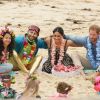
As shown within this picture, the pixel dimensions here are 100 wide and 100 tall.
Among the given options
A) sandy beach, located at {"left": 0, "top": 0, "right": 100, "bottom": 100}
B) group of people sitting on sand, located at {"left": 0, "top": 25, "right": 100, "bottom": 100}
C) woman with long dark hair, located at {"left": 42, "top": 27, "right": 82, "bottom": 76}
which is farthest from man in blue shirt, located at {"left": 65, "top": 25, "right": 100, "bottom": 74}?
sandy beach, located at {"left": 0, "top": 0, "right": 100, "bottom": 100}

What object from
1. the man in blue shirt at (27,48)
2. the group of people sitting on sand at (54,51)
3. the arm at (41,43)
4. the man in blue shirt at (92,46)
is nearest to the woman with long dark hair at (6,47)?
the group of people sitting on sand at (54,51)

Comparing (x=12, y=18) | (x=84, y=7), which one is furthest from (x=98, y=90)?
(x=84, y=7)

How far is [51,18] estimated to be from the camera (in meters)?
15.2

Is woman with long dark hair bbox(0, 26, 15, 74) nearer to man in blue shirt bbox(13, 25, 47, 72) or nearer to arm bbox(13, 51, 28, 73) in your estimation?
arm bbox(13, 51, 28, 73)

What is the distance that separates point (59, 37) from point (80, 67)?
61 centimetres

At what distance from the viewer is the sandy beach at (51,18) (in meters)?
8.78

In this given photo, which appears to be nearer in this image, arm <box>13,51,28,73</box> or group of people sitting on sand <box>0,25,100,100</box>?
arm <box>13,51,28,73</box>

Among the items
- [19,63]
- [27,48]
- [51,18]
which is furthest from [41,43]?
[51,18]

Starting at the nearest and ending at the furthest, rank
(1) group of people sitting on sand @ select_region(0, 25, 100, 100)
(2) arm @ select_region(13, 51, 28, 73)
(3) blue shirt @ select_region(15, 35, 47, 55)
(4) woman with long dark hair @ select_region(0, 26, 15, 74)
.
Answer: (4) woman with long dark hair @ select_region(0, 26, 15, 74), (2) arm @ select_region(13, 51, 28, 73), (1) group of people sitting on sand @ select_region(0, 25, 100, 100), (3) blue shirt @ select_region(15, 35, 47, 55)

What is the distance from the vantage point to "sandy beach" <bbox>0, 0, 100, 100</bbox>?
8.78 metres

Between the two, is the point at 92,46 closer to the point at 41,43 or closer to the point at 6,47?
the point at 41,43

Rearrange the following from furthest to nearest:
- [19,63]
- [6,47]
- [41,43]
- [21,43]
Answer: [41,43] → [21,43] → [19,63] → [6,47]

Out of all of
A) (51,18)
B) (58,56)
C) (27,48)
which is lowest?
(51,18)

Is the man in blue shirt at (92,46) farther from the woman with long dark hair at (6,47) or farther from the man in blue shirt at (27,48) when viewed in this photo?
the woman with long dark hair at (6,47)
